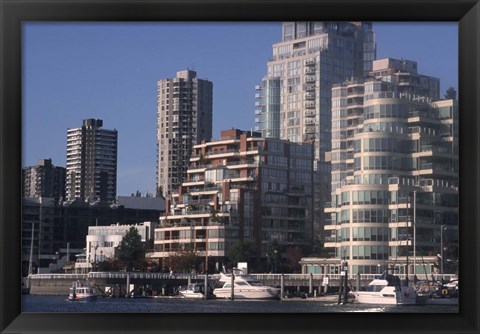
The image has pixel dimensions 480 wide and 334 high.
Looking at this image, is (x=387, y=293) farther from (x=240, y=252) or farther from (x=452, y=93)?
(x=452, y=93)

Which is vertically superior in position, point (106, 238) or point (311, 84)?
point (311, 84)

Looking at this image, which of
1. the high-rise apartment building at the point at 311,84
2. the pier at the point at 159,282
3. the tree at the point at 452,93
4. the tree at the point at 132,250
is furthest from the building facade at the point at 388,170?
the tree at the point at 452,93

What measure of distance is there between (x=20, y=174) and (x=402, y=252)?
15540mm

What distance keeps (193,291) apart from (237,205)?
6.31 feet

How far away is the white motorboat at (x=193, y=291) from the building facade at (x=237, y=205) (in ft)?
2.34

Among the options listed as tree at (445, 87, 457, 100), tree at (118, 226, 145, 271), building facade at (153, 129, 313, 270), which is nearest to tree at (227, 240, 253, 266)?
building facade at (153, 129, 313, 270)

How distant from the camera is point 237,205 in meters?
18.4

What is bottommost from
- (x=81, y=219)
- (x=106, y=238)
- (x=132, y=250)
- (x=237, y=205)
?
(x=132, y=250)

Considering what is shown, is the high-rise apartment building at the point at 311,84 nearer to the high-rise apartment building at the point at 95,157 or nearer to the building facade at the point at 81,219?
the high-rise apartment building at the point at 95,157

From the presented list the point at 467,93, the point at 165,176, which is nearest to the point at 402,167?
the point at 165,176

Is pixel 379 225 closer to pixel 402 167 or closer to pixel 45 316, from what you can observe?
pixel 402 167

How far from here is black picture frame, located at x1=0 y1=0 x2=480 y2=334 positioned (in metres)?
2.08
